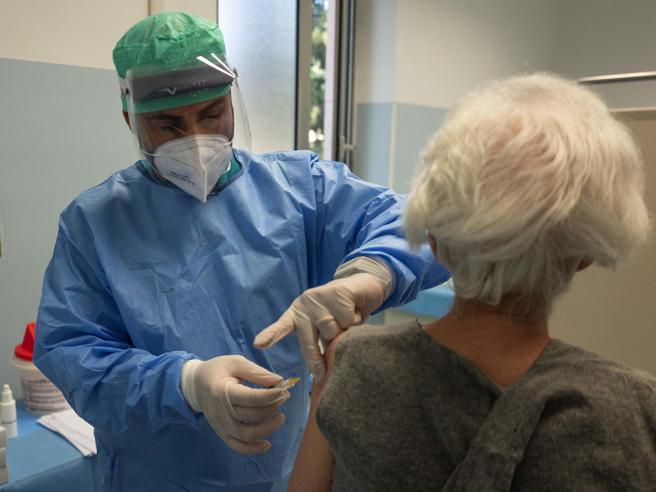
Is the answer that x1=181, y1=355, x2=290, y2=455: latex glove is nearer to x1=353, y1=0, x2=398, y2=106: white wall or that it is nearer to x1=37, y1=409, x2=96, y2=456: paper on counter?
x1=37, y1=409, x2=96, y2=456: paper on counter

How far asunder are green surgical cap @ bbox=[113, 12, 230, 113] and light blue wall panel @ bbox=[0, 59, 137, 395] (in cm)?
68

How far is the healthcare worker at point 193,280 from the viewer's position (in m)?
0.98

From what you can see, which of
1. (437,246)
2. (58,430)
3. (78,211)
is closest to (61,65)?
(78,211)

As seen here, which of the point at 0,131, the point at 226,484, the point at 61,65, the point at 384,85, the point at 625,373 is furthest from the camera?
the point at 384,85

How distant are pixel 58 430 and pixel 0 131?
83 centimetres

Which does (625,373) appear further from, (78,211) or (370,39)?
(370,39)

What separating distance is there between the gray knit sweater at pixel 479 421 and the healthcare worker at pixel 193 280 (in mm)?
266

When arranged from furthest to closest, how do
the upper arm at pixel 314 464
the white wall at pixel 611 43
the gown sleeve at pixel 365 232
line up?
the white wall at pixel 611 43
the gown sleeve at pixel 365 232
the upper arm at pixel 314 464

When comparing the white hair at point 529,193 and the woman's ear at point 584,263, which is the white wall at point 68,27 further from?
the woman's ear at point 584,263

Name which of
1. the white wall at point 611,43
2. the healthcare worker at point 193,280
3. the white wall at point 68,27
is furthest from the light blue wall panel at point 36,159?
the white wall at point 611,43

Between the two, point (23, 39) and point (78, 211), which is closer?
point (78, 211)

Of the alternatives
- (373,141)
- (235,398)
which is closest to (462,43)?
(373,141)

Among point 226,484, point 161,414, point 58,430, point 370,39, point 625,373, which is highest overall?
point 370,39

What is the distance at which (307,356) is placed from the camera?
952 mm
